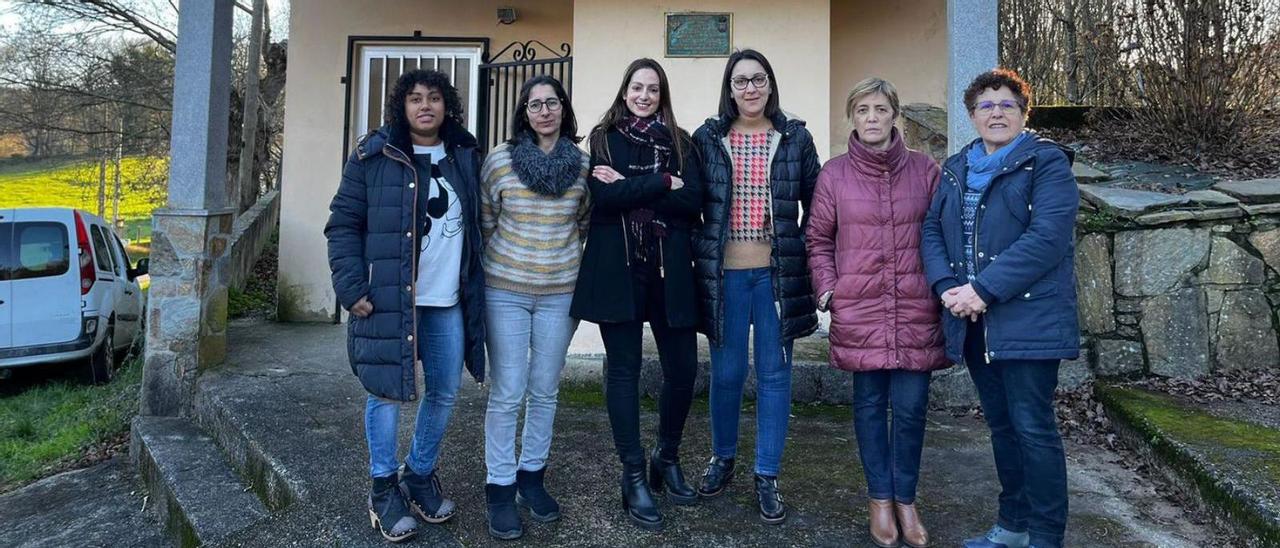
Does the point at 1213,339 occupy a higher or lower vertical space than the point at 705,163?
lower

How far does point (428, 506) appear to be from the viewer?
2990 millimetres

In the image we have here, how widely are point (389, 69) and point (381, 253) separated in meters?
5.07

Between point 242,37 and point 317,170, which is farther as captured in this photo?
point 242,37

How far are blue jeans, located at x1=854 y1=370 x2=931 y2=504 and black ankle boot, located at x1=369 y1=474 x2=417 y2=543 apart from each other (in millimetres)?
1721

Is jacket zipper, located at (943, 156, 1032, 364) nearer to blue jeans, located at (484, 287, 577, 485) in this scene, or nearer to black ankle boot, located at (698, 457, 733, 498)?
black ankle boot, located at (698, 457, 733, 498)

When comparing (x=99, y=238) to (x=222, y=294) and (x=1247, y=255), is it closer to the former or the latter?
(x=222, y=294)

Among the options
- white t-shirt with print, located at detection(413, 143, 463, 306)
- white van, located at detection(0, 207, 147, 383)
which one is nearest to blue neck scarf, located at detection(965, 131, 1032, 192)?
white t-shirt with print, located at detection(413, 143, 463, 306)

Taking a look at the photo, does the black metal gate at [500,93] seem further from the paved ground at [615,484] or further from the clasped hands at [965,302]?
the clasped hands at [965,302]

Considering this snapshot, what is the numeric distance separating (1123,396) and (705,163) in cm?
309

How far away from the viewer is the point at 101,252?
793 cm

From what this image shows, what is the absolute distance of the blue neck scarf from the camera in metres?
2.66

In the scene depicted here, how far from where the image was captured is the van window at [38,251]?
23.4 ft

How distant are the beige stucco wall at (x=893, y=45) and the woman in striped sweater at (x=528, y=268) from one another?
4.28m

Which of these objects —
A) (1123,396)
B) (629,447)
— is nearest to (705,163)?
(629,447)
